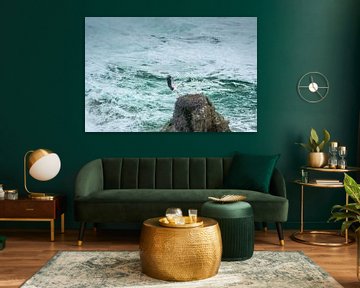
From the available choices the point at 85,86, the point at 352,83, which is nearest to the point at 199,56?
the point at 85,86

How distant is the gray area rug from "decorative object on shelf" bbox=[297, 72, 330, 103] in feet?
6.45

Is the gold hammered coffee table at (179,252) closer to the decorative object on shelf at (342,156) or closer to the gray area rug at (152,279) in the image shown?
the gray area rug at (152,279)

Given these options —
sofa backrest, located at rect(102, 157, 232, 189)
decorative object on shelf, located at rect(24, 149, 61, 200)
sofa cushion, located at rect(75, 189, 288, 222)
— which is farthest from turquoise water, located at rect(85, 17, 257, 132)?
sofa cushion, located at rect(75, 189, 288, 222)

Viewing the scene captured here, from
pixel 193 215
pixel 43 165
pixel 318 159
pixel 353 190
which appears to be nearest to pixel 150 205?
pixel 193 215

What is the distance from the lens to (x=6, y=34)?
531 centimetres

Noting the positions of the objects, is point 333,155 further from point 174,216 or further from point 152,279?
point 152,279

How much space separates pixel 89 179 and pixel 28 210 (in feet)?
2.11

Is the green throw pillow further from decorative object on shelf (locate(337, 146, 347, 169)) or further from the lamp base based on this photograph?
the lamp base

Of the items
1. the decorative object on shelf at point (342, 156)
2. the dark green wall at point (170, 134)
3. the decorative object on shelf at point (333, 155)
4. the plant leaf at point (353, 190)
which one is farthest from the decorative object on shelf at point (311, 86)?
the plant leaf at point (353, 190)

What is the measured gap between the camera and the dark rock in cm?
530

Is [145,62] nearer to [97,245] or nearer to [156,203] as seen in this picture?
[156,203]

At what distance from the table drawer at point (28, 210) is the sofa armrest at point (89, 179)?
36cm

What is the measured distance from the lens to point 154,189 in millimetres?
4934

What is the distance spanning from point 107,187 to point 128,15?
6.13 ft
